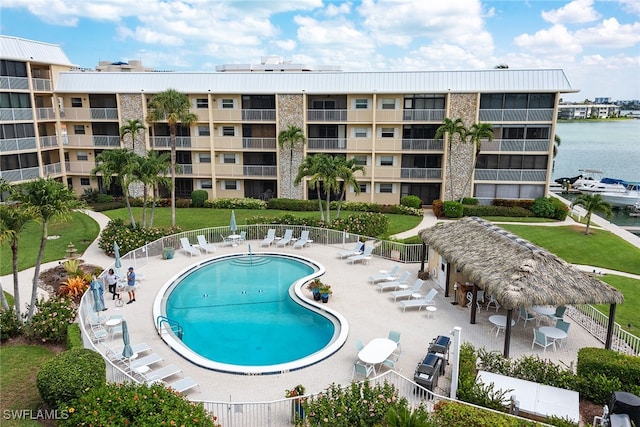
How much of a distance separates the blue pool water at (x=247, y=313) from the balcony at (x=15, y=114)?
72.7ft

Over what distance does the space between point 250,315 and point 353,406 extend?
9.15m

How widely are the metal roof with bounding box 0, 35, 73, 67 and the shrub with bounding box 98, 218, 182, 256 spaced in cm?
1806

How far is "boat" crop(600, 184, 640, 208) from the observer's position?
170ft

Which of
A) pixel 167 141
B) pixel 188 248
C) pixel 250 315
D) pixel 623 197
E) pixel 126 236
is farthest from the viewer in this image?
pixel 623 197

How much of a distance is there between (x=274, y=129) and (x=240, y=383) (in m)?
29.5

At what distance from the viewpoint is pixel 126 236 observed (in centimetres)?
2548

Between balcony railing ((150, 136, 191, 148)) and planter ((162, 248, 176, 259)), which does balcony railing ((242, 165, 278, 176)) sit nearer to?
balcony railing ((150, 136, 191, 148))

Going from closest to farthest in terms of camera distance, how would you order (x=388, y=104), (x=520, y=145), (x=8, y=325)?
(x=8, y=325)
(x=520, y=145)
(x=388, y=104)

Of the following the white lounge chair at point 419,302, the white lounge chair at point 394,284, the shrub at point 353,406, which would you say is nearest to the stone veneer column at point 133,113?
the white lounge chair at point 394,284

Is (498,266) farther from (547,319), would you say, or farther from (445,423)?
(445,423)

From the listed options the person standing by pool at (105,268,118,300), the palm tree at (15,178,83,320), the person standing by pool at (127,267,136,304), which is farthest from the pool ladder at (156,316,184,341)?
the palm tree at (15,178,83,320)

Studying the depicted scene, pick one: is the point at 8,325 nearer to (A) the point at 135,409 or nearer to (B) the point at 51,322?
(B) the point at 51,322

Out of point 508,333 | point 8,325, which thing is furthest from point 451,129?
point 8,325

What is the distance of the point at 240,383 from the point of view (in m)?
13.6
